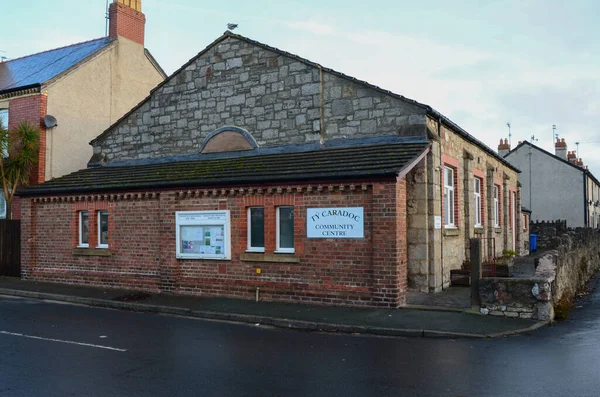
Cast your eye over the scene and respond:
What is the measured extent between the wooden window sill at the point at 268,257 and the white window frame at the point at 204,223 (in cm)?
58

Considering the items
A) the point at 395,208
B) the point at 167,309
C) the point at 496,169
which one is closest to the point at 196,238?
the point at 167,309

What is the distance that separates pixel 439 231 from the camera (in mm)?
13680

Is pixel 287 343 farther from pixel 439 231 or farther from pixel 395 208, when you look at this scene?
pixel 439 231

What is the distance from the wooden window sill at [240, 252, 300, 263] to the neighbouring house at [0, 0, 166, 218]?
33.4ft

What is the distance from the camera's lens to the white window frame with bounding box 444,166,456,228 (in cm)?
1523

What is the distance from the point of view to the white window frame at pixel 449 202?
50.0 ft

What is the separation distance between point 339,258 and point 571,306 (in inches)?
217

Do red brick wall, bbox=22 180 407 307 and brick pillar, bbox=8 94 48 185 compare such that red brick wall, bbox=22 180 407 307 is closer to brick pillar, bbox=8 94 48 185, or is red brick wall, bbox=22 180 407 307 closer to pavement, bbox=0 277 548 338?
pavement, bbox=0 277 548 338

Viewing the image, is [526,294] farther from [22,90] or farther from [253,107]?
[22,90]

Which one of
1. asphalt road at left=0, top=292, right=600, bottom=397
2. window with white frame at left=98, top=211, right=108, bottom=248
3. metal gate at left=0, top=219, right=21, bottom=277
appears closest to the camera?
asphalt road at left=0, top=292, right=600, bottom=397


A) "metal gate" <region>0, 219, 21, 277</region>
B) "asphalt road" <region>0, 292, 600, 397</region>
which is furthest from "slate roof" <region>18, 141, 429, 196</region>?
"asphalt road" <region>0, 292, 600, 397</region>

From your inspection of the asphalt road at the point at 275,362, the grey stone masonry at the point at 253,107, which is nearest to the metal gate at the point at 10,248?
the grey stone masonry at the point at 253,107

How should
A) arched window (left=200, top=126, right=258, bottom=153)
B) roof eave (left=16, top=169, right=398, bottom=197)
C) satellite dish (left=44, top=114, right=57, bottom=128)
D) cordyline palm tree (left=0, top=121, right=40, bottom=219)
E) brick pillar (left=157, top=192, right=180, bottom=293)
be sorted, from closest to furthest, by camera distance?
roof eave (left=16, top=169, right=398, bottom=197) → brick pillar (left=157, top=192, right=180, bottom=293) → arched window (left=200, top=126, right=258, bottom=153) → cordyline palm tree (left=0, top=121, right=40, bottom=219) → satellite dish (left=44, top=114, right=57, bottom=128)

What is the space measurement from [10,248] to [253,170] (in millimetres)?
10067
